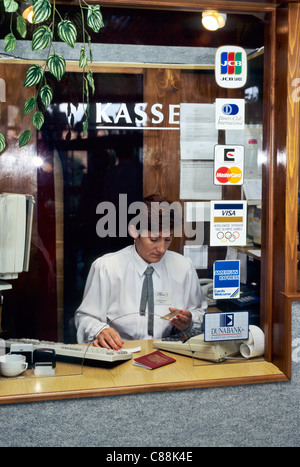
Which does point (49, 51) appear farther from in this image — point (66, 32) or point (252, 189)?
point (252, 189)

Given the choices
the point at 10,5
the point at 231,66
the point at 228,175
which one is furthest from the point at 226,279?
the point at 10,5

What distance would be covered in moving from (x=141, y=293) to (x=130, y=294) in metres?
0.05

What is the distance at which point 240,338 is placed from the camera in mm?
2641

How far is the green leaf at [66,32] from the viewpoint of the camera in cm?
229

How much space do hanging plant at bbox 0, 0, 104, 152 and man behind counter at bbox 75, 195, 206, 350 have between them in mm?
583

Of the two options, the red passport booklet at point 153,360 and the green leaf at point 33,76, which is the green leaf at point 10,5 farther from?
the red passport booklet at point 153,360

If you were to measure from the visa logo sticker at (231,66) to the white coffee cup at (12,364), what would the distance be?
157 cm

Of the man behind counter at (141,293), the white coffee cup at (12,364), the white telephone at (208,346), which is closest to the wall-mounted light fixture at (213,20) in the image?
the man behind counter at (141,293)

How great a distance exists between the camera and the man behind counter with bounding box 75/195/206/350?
250cm

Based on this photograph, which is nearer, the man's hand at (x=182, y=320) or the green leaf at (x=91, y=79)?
the green leaf at (x=91, y=79)

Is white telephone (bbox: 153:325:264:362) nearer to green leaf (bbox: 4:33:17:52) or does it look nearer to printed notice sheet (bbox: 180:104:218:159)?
printed notice sheet (bbox: 180:104:218:159)

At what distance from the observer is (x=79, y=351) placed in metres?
2.40
